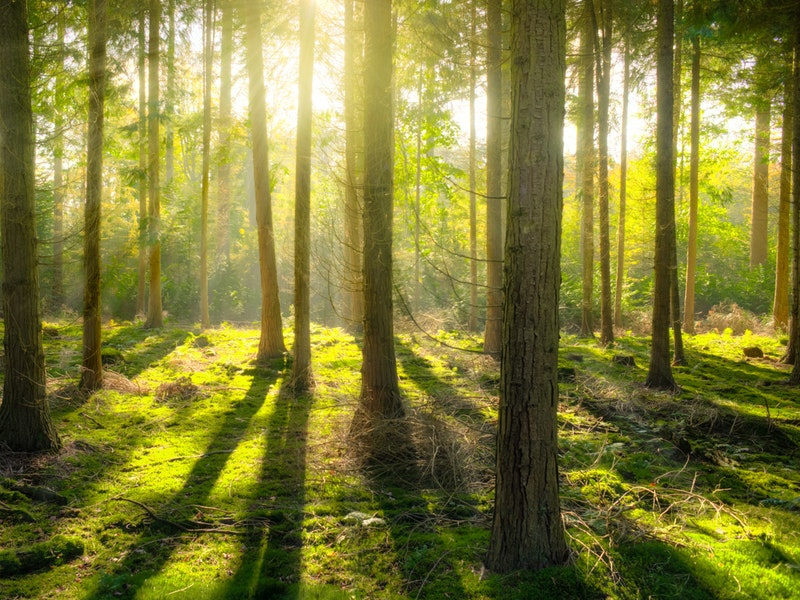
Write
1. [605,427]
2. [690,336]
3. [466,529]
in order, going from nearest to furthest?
[466,529] → [605,427] → [690,336]

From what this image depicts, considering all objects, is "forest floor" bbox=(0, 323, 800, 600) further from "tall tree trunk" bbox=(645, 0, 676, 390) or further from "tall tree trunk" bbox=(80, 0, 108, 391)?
"tall tree trunk" bbox=(80, 0, 108, 391)

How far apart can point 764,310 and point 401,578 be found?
2533 cm

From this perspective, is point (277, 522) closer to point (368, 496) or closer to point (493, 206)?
point (368, 496)

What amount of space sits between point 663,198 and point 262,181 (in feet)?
26.0

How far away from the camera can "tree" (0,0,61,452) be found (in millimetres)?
6102

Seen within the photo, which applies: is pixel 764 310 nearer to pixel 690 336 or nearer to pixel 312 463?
pixel 690 336

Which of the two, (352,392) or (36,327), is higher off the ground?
(36,327)

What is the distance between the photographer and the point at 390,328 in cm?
742

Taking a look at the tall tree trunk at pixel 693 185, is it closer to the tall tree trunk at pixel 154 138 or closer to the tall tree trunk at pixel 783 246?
the tall tree trunk at pixel 783 246

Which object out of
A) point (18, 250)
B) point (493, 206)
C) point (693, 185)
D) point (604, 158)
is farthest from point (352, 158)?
point (693, 185)

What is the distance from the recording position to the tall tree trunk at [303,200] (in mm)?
9844

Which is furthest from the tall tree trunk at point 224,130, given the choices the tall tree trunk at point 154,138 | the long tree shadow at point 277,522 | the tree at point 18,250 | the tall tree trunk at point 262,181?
the long tree shadow at point 277,522

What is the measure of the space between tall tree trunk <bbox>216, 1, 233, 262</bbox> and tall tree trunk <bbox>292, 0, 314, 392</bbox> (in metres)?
2.70

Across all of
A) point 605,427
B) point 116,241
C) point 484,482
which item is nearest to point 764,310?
point 605,427
